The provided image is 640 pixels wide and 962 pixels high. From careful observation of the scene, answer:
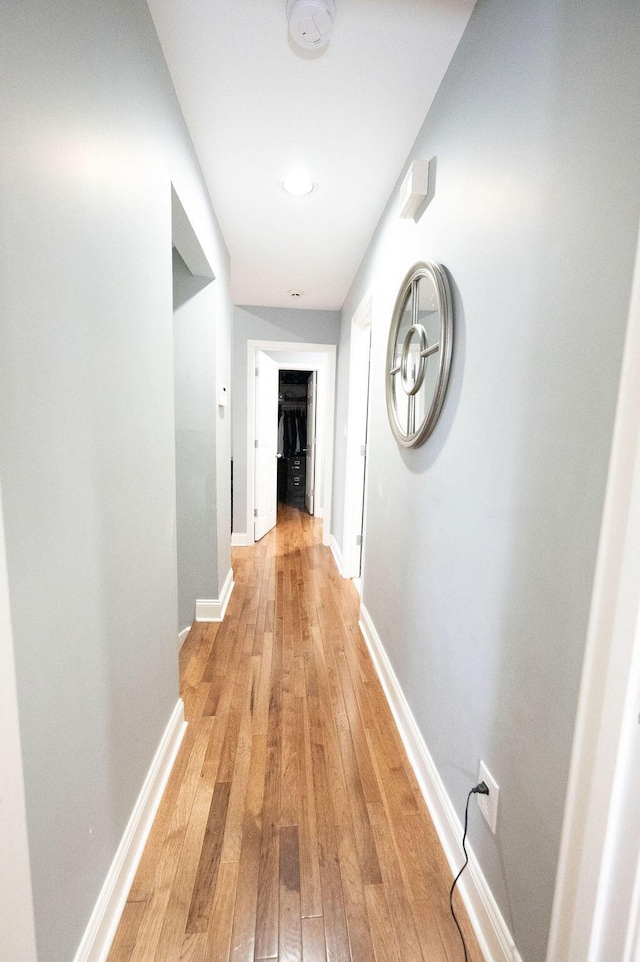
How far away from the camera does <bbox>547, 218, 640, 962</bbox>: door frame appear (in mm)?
549

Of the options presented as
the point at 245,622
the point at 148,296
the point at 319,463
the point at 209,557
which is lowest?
the point at 245,622

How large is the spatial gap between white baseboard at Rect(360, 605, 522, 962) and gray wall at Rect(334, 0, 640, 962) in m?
0.05

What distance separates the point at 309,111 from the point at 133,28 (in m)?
0.68

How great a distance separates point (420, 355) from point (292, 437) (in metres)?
5.39

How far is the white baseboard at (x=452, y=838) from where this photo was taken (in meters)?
0.88

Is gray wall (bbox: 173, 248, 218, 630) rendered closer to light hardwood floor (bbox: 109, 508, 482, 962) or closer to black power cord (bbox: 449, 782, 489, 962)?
light hardwood floor (bbox: 109, 508, 482, 962)

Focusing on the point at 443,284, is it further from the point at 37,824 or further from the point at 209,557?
the point at 209,557

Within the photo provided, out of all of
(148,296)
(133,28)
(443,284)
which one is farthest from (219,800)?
(133,28)

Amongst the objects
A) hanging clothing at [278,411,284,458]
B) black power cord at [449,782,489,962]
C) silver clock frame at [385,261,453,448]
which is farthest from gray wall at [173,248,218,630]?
hanging clothing at [278,411,284,458]

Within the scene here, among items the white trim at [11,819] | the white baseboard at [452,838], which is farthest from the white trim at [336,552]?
the white trim at [11,819]

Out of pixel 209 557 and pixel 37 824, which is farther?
pixel 209 557

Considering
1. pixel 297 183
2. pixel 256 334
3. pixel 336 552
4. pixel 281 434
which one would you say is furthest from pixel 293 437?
pixel 297 183

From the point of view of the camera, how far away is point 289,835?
46.3 inches

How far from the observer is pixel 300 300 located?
12.0 feet
